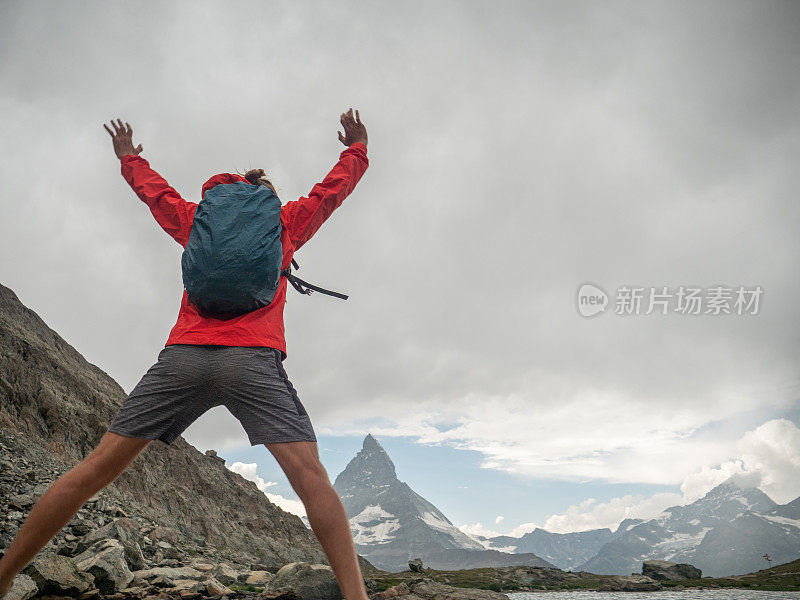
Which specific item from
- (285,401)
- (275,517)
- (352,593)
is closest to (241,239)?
(285,401)

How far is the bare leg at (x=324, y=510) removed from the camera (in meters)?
3.06

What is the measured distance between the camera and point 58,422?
46500 mm

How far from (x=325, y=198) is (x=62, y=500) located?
2.89m

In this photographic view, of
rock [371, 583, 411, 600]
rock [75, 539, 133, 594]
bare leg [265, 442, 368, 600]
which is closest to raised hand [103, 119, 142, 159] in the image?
bare leg [265, 442, 368, 600]

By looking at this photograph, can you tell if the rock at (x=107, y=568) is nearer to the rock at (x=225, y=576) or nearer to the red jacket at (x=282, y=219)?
the rock at (x=225, y=576)

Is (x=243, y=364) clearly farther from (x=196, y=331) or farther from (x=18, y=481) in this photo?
(x=18, y=481)

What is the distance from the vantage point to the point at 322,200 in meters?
3.96

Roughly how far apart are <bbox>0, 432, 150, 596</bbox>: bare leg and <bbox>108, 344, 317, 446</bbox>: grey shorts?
0.46ft

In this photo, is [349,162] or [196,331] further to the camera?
[349,162]

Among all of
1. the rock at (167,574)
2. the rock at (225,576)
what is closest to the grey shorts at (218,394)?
the rock at (167,574)

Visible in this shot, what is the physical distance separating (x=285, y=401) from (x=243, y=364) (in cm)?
39

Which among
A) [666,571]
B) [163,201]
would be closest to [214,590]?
[163,201]

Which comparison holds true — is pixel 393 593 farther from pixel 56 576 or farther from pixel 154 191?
pixel 154 191

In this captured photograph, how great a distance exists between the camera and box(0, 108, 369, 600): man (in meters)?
3.17
